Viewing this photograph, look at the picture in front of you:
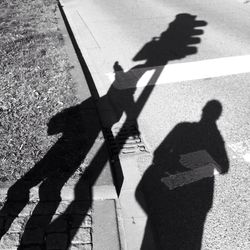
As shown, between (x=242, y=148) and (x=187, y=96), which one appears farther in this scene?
(x=187, y=96)

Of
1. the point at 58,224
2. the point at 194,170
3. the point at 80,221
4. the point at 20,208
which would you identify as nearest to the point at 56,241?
the point at 58,224

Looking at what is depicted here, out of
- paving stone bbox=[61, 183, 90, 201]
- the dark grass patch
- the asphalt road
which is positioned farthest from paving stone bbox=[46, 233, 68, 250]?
the dark grass patch

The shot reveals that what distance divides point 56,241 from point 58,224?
22cm

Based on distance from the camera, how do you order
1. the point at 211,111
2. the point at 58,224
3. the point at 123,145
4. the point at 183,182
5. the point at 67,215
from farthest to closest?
the point at 211,111, the point at 123,145, the point at 183,182, the point at 67,215, the point at 58,224

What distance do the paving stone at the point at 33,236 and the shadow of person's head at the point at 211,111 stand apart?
3.13 m

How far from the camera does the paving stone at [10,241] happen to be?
3.74m

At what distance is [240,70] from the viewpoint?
787 cm

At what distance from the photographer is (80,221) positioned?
401 centimetres

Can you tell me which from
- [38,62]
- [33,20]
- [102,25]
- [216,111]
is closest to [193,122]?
[216,111]

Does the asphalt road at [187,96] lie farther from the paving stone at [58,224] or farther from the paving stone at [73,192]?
the paving stone at [58,224]

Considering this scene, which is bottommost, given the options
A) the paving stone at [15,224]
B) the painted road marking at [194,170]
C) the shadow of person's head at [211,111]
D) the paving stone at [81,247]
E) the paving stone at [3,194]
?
the shadow of person's head at [211,111]

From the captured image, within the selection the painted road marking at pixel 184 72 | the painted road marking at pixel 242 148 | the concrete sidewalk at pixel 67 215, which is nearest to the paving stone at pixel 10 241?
the concrete sidewalk at pixel 67 215

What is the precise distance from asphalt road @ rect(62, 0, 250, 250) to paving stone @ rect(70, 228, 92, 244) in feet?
2.23

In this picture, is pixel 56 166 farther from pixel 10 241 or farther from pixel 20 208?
pixel 10 241
